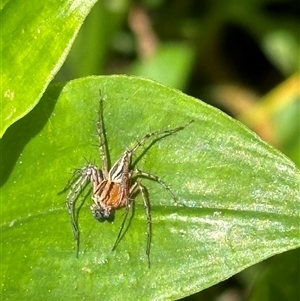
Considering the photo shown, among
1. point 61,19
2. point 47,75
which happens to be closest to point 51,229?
point 47,75

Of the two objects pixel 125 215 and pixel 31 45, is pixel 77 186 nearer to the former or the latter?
pixel 125 215

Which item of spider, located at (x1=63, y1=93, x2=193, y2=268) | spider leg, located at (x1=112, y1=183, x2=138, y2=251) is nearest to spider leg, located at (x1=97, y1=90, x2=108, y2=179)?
spider, located at (x1=63, y1=93, x2=193, y2=268)

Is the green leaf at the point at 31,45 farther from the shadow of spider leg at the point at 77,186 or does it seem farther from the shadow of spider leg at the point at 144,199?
the shadow of spider leg at the point at 144,199

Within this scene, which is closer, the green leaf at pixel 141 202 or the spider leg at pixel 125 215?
the green leaf at pixel 141 202

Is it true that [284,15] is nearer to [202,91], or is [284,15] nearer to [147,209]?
[202,91]

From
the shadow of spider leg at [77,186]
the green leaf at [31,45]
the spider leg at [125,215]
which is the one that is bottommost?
the spider leg at [125,215]

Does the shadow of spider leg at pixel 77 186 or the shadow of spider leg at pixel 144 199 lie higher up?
the shadow of spider leg at pixel 77 186

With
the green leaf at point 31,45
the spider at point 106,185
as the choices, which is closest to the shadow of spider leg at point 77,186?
the spider at point 106,185
